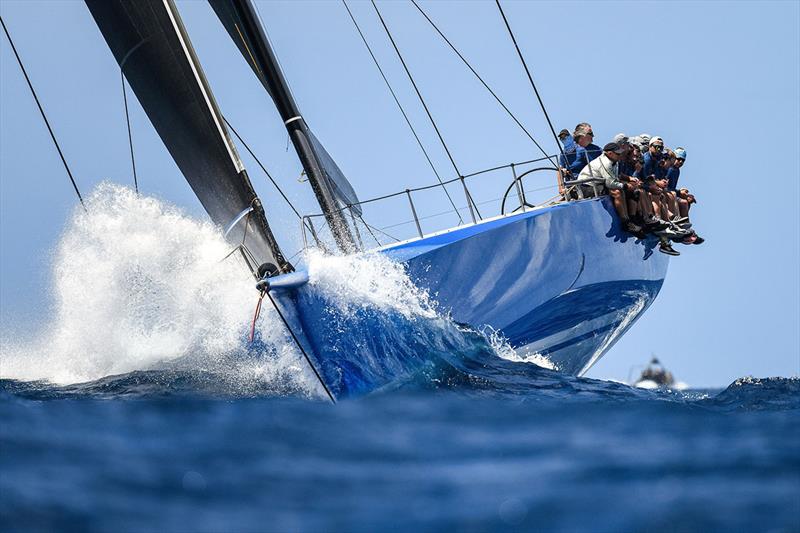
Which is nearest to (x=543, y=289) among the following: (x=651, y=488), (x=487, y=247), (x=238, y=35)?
(x=487, y=247)

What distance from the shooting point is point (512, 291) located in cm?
Answer: 729

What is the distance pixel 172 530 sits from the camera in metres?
2.87

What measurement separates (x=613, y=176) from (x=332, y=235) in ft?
8.62

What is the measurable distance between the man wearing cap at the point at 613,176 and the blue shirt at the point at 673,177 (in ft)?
4.79

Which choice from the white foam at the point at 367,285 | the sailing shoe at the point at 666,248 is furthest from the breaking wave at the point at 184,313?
the sailing shoe at the point at 666,248

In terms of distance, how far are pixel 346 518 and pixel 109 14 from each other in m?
5.51

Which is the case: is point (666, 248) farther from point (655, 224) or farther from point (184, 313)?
point (184, 313)

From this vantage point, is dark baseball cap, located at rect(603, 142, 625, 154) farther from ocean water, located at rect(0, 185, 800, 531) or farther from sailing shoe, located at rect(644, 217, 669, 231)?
ocean water, located at rect(0, 185, 800, 531)

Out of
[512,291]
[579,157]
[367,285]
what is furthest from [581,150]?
[367,285]

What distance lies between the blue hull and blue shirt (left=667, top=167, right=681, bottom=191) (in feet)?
2.01

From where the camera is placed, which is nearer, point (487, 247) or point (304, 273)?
point (304, 273)

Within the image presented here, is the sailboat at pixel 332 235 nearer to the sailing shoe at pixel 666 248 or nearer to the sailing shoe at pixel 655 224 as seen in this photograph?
the sailing shoe at pixel 655 224

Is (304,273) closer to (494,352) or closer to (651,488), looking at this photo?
(494,352)

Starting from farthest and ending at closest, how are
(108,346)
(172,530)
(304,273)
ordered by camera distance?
(108,346)
(304,273)
(172,530)
